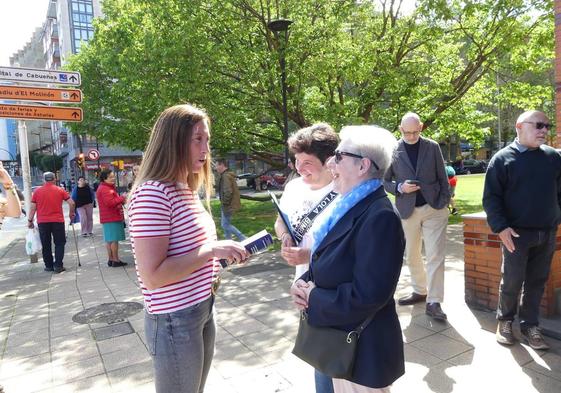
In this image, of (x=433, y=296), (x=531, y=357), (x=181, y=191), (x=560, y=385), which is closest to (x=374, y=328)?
(x=181, y=191)

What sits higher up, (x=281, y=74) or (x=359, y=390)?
(x=281, y=74)

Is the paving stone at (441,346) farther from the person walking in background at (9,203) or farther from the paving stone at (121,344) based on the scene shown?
the person walking in background at (9,203)

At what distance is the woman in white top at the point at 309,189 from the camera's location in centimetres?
238

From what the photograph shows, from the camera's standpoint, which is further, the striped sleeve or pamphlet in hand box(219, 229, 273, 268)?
pamphlet in hand box(219, 229, 273, 268)

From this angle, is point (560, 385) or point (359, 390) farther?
point (560, 385)

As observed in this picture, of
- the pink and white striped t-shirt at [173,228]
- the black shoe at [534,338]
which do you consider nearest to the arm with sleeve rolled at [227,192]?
the black shoe at [534,338]

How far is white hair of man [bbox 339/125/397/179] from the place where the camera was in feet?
6.37

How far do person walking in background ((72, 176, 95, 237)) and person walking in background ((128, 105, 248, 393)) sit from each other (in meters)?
12.4

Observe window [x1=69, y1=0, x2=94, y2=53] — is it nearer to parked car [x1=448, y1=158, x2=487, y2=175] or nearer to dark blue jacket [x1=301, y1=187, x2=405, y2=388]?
parked car [x1=448, y1=158, x2=487, y2=175]

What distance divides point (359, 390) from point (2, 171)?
3.12 metres

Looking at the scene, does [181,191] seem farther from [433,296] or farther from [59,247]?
[59,247]

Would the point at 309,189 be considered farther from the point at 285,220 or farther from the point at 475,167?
the point at 475,167

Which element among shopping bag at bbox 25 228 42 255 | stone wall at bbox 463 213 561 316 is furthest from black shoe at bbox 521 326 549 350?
shopping bag at bbox 25 228 42 255

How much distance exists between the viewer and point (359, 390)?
6.21ft
